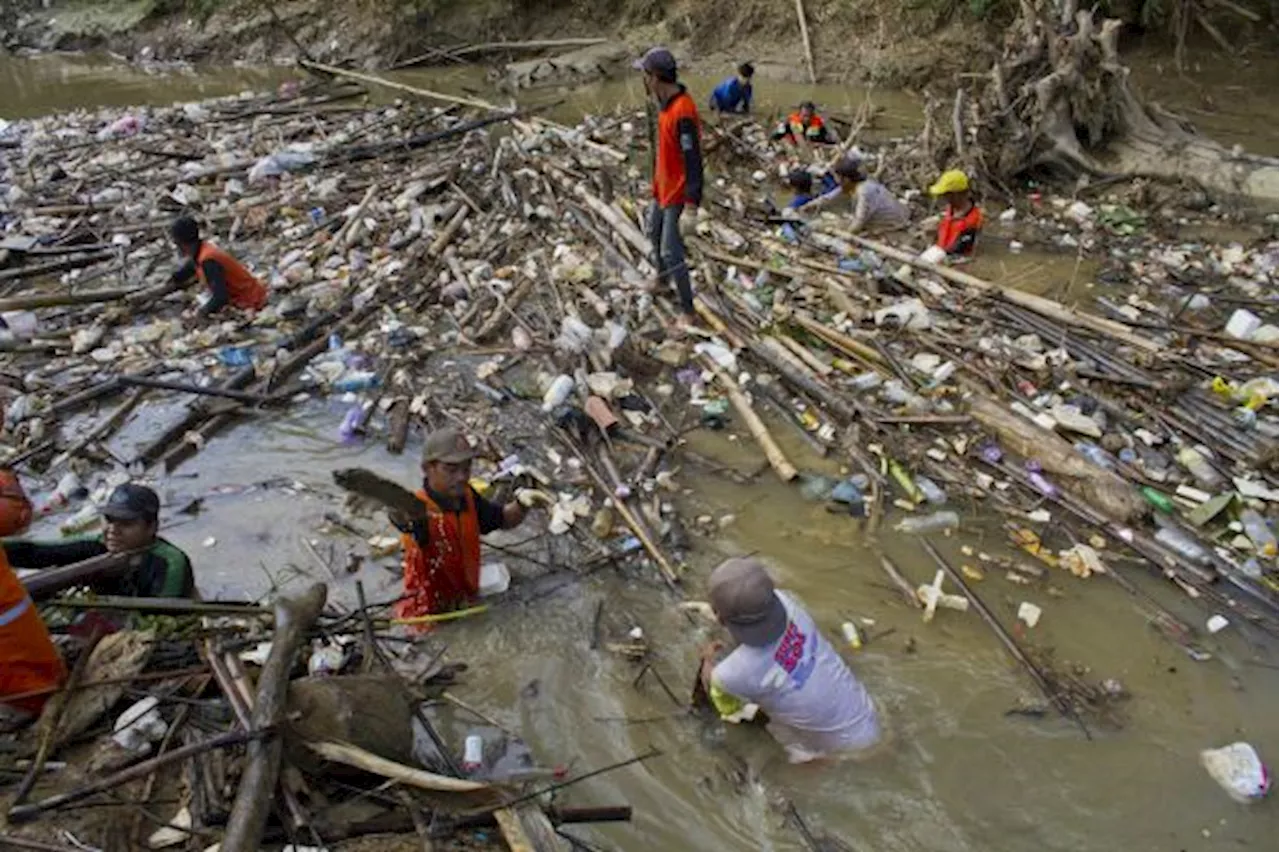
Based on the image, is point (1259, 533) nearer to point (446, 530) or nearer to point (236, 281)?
point (446, 530)

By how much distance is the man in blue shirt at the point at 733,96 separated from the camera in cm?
1244

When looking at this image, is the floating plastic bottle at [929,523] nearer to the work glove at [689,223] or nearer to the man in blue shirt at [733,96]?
the work glove at [689,223]

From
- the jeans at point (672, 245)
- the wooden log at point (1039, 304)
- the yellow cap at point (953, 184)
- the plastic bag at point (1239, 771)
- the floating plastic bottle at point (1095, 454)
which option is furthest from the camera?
the yellow cap at point (953, 184)

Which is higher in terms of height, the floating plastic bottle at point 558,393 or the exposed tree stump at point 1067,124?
the exposed tree stump at point 1067,124

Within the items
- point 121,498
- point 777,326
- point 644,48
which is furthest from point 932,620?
point 644,48

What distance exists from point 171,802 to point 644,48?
15.8 meters

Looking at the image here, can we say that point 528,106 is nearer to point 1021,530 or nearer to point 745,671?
point 1021,530

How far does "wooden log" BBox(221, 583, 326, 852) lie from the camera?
2584mm

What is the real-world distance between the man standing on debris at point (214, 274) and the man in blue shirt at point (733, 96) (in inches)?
277

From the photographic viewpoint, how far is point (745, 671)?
3.46m

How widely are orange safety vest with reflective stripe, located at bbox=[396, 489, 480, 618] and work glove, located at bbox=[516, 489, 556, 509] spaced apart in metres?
0.93

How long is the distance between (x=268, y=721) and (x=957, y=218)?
7.27m

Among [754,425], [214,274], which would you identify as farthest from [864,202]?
[214,274]

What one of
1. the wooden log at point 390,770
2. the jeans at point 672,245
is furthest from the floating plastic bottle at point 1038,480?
the wooden log at point 390,770
